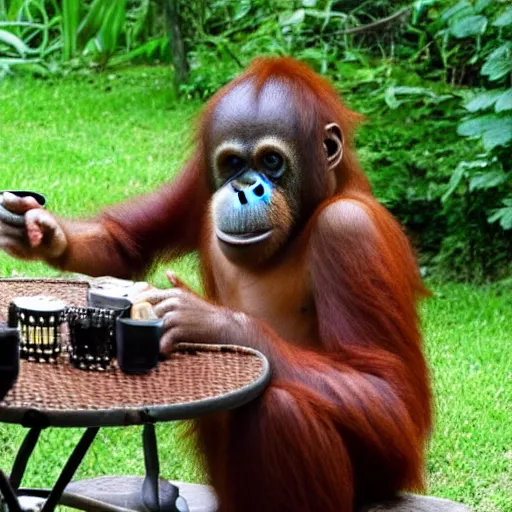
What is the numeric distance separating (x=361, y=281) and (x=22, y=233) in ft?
2.39

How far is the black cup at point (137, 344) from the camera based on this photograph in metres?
2.10

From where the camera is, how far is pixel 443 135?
577cm

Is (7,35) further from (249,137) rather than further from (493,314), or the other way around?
(249,137)

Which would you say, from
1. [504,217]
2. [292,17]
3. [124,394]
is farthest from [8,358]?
[292,17]

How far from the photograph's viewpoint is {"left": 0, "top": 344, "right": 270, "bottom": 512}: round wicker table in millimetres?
1910

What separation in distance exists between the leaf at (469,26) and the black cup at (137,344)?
10.0 feet

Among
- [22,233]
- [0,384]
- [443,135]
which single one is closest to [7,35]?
[443,135]

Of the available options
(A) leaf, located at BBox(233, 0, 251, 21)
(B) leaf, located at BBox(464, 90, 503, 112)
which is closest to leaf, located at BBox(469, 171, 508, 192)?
(B) leaf, located at BBox(464, 90, 503, 112)

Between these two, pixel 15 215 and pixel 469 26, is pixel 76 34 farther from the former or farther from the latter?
pixel 15 215

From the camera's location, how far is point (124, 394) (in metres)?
2.03

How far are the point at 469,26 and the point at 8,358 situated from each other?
3.37 metres

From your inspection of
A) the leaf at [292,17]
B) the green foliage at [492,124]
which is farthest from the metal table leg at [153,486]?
the leaf at [292,17]

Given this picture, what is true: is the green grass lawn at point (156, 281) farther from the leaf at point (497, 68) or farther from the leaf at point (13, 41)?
the leaf at point (497, 68)

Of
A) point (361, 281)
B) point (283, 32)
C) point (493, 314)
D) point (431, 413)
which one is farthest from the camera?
point (283, 32)
